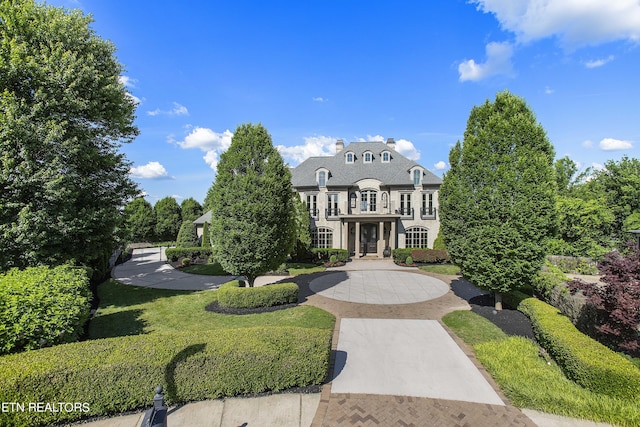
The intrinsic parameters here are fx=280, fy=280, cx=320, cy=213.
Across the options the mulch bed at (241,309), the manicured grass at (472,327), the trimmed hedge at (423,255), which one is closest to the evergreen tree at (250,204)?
the mulch bed at (241,309)

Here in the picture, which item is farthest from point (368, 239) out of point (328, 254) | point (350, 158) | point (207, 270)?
point (207, 270)

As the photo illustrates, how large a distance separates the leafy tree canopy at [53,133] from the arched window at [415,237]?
23.2 m

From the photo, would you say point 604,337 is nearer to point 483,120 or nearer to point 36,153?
point 483,120

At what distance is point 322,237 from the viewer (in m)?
28.0

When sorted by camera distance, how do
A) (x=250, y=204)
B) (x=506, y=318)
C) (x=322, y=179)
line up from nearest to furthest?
(x=506, y=318)
(x=250, y=204)
(x=322, y=179)

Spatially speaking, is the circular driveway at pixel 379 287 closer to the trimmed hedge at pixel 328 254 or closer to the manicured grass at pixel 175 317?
the manicured grass at pixel 175 317

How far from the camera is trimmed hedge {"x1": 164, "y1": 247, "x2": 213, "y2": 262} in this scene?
26.4m

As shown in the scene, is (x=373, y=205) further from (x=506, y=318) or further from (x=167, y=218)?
(x=167, y=218)

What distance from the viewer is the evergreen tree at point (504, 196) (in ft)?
30.3

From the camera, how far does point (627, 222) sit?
90.2 ft

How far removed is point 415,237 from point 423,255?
3.82 meters

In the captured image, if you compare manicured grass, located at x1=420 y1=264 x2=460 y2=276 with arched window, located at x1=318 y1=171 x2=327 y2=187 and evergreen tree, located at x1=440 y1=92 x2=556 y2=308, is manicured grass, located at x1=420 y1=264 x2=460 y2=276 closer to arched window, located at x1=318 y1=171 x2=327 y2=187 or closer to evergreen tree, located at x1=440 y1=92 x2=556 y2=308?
evergreen tree, located at x1=440 y1=92 x2=556 y2=308

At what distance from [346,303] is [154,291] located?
1054cm

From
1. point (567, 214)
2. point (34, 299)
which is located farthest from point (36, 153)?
point (567, 214)
